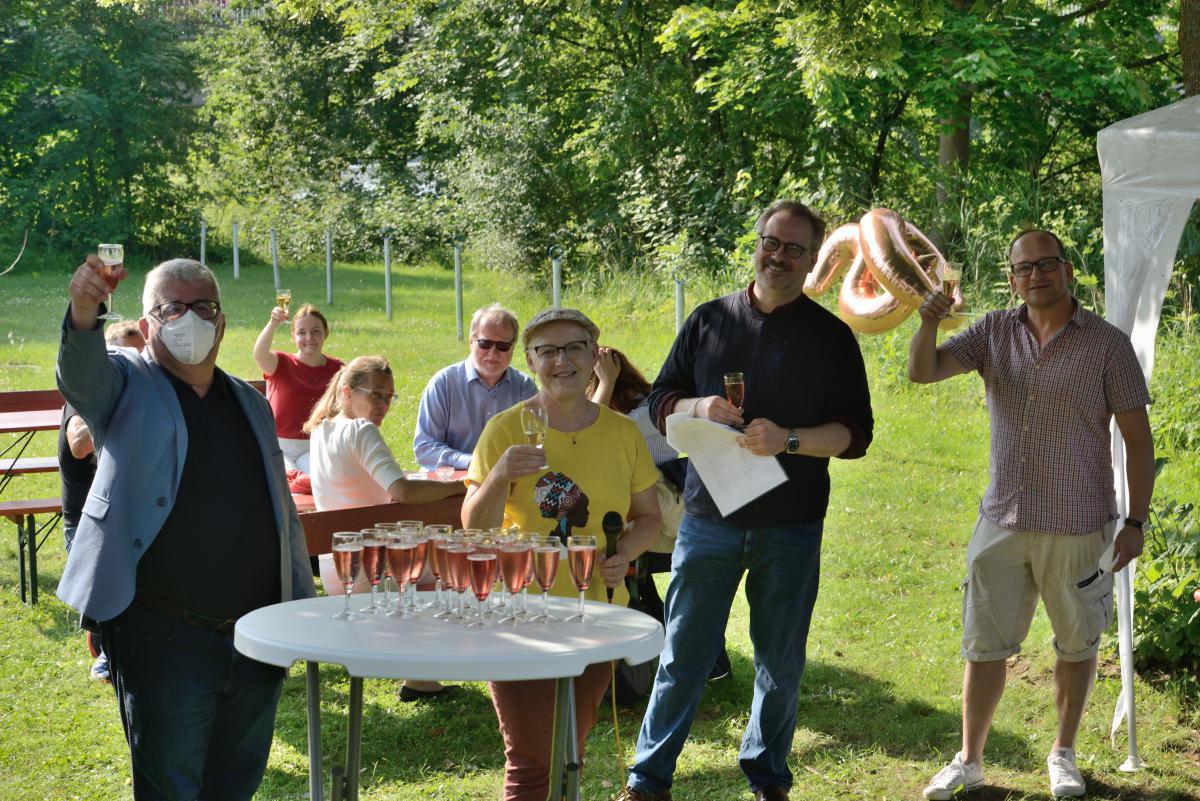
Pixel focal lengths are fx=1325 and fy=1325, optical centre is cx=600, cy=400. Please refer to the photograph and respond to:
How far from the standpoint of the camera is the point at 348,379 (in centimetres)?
512

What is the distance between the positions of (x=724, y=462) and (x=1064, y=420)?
1.26 meters

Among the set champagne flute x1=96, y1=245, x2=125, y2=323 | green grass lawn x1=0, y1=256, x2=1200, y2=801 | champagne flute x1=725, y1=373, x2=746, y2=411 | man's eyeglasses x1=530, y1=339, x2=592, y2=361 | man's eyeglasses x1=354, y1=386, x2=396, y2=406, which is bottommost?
green grass lawn x1=0, y1=256, x2=1200, y2=801

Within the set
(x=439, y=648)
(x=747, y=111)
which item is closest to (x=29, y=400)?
(x=439, y=648)

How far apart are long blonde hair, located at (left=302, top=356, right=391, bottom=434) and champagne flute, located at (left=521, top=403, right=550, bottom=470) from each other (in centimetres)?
176

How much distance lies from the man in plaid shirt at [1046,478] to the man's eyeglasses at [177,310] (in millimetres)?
2386

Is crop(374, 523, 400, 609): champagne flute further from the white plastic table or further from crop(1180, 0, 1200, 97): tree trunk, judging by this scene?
crop(1180, 0, 1200, 97): tree trunk

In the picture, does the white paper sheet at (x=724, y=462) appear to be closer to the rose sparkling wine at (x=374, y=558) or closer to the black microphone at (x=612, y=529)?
the black microphone at (x=612, y=529)

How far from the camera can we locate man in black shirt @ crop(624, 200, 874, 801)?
4.23 m

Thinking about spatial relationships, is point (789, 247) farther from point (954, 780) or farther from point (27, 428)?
point (27, 428)

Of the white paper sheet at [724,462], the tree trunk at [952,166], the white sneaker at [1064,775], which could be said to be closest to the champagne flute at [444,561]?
the white paper sheet at [724,462]

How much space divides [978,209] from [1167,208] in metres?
9.45

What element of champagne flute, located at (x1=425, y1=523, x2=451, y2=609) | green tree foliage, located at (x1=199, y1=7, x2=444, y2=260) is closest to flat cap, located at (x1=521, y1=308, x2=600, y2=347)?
champagne flute, located at (x1=425, y1=523, x2=451, y2=609)

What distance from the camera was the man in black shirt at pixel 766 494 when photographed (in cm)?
423

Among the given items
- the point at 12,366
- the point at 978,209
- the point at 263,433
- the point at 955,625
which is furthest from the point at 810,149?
the point at 263,433
